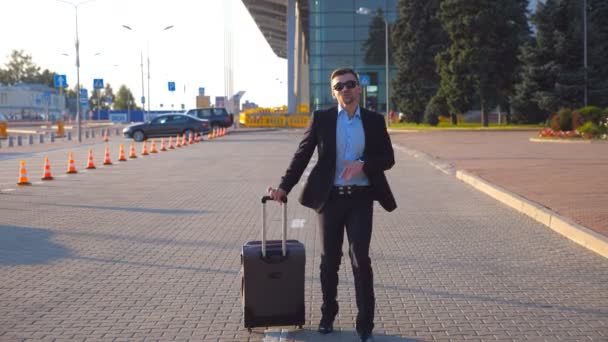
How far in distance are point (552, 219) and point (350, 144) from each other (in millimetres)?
6344

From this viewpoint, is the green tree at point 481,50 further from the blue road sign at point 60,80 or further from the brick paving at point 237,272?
the brick paving at point 237,272

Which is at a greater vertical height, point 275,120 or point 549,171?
point 275,120

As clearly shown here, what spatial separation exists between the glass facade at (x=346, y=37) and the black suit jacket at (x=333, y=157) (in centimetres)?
6375

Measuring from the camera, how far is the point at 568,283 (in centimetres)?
753

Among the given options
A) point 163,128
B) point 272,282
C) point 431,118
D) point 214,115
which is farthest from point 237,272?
point 214,115

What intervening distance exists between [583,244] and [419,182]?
914cm

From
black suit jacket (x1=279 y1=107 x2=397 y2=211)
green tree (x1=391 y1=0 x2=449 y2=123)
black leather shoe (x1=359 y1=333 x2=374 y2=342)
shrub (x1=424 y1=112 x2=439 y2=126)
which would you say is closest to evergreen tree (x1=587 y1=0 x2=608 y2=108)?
shrub (x1=424 y1=112 x2=439 y2=126)

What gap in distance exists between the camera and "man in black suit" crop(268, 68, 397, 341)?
5.46 metres

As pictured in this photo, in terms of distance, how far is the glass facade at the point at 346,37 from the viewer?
69.4 m

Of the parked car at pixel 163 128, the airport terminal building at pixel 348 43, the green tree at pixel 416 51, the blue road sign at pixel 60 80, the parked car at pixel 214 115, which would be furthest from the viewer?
the airport terminal building at pixel 348 43

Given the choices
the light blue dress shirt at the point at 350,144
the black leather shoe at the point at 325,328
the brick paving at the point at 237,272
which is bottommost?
the brick paving at the point at 237,272

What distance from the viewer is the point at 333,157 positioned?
550cm

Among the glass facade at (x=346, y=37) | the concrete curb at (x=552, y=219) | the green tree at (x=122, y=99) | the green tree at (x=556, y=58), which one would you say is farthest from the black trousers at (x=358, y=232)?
the green tree at (x=122, y=99)

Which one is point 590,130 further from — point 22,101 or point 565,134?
point 22,101
